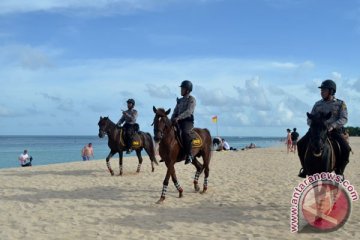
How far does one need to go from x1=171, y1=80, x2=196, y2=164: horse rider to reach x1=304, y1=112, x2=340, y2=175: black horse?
11.4 ft

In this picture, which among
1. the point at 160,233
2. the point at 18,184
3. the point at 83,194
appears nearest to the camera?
the point at 160,233

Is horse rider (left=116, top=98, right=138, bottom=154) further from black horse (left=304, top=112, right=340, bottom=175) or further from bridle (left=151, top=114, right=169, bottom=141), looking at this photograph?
black horse (left=304, top=112, right=340, bottom=175)

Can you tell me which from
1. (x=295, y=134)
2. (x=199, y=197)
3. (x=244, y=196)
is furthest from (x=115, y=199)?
(x=295, y=134)

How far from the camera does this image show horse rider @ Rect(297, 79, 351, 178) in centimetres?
823

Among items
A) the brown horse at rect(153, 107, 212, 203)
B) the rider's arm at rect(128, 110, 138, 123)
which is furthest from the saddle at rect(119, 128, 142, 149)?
the brown horse at rect(153, 107, 212, 203)

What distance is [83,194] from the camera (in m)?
11.9

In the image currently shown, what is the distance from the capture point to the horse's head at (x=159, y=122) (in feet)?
32.0

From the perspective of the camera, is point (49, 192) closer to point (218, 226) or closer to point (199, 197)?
point (199, 197)

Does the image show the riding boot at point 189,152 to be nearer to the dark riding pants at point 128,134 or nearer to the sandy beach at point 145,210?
the sandy beach at point 145,210

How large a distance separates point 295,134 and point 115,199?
22.8 m

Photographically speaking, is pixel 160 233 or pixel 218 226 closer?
pixel 160 233

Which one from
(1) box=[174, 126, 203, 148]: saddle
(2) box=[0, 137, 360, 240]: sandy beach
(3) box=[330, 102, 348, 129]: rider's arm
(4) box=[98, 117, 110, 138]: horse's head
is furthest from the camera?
(4) box=[98, 117, 110, 138]: horse's head

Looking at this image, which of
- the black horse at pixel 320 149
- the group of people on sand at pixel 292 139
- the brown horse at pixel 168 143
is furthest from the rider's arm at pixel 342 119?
the group of people on sand at pixel 292 139

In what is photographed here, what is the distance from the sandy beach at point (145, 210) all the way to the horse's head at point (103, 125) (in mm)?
1723
